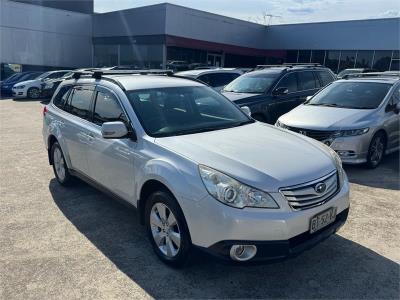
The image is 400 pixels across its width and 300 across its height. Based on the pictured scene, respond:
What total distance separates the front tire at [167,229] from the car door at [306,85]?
660 centimetres

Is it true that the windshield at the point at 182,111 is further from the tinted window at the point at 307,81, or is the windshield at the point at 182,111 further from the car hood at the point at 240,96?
the tinted window at the point at 307,81

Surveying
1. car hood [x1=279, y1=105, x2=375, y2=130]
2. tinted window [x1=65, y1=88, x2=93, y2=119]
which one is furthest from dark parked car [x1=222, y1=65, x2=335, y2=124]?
tinted window [x1=65, y1=88, x2=93, y2=119]

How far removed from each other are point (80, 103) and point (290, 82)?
225 inches

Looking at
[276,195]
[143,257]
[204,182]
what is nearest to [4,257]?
[143,257]

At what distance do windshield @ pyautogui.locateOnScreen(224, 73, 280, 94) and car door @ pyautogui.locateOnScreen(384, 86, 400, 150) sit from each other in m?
2.71

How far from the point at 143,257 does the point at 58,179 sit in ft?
9.21

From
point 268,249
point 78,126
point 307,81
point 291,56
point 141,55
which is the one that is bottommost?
point 268,249

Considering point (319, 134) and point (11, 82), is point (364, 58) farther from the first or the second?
point (319, 134)

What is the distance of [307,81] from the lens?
9.68 m

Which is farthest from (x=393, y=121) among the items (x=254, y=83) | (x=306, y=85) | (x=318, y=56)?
(x=318, y=56)

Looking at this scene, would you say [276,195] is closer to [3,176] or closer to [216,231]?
[216,231]

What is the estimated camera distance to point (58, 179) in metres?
5.94

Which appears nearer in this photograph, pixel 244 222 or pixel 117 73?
pixel 244 222

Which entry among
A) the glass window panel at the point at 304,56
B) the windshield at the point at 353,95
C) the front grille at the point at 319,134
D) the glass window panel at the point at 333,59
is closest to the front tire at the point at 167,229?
the front grille at the point at 319,134
